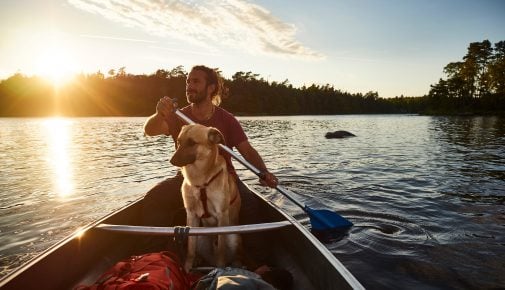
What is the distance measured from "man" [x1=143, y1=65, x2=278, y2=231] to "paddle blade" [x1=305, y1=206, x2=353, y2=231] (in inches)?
60.9

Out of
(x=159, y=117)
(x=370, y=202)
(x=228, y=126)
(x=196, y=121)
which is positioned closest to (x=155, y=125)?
(x=159, y=117)

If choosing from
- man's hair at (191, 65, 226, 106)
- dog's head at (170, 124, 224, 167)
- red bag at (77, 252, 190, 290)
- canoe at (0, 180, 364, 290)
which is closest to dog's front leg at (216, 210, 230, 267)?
canoe at (0, 180, 364, 290)

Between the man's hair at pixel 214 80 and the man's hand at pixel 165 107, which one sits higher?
the man's hair at pixel 214 80

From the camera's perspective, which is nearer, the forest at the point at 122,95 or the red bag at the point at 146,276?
the red bag at the point at 146,276

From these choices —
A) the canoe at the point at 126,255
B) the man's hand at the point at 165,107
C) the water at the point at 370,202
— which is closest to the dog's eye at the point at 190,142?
the canoe at the point at 126,255

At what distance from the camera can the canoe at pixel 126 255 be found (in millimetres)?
3076

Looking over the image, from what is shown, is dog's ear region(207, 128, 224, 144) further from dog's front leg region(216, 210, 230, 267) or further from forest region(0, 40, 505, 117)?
forest region(0, 40, 505, 117)

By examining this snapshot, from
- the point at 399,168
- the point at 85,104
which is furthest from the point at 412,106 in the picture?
the point at 399,168

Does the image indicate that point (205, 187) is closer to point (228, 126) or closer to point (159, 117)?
point (228, 126)

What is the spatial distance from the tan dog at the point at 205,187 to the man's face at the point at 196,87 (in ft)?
4.46

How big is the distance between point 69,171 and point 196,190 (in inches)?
505

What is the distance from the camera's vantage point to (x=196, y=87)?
586cm

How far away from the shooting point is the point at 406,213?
8.36 m

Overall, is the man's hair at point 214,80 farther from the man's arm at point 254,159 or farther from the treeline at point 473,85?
the treeline at point 473,85
